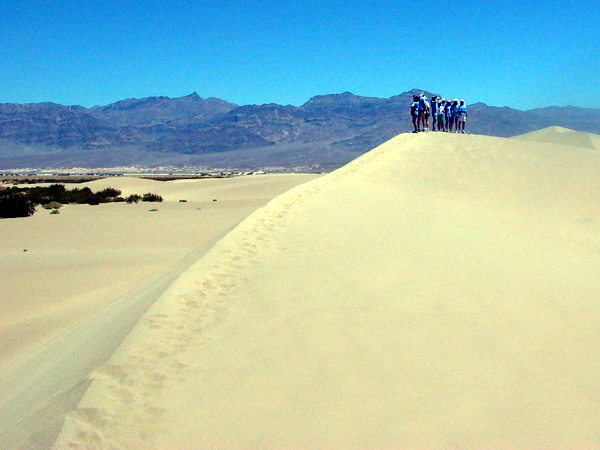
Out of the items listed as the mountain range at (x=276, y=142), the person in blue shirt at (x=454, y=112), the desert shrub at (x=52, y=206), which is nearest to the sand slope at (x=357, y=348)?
the person in blue shirt at (x=454, y=112)

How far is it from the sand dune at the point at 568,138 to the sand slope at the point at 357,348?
1921 centimetres

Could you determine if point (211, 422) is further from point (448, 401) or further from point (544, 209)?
point (544, 209)

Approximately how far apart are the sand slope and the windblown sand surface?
1.34 feet

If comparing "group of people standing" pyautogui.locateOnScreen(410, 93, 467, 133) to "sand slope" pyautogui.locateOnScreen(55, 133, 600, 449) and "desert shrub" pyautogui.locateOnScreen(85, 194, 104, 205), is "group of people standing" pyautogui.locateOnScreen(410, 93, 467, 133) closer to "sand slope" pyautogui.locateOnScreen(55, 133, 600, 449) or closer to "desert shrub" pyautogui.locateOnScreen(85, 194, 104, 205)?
"sand slope" pyautogui.locateOnScreen(55, 133, 600, 449)

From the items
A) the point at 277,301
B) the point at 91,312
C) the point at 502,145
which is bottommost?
the point at 91,312

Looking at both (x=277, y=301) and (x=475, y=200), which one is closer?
(x=277, y=301)

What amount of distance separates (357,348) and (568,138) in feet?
94.1

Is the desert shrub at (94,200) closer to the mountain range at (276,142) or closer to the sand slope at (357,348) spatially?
the sand slope at (357,348)

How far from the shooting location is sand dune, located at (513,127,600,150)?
25.5 m

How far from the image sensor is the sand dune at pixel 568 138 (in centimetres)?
2550

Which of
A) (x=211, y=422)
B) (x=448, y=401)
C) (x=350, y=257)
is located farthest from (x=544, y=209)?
(x=211, y=422)

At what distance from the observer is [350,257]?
684 cm

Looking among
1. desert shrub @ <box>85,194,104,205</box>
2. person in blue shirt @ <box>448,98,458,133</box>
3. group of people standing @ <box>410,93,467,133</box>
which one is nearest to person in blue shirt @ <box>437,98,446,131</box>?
group of people standing @ <box>410,93,467,133</box>

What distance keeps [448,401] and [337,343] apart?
1.08 metres
